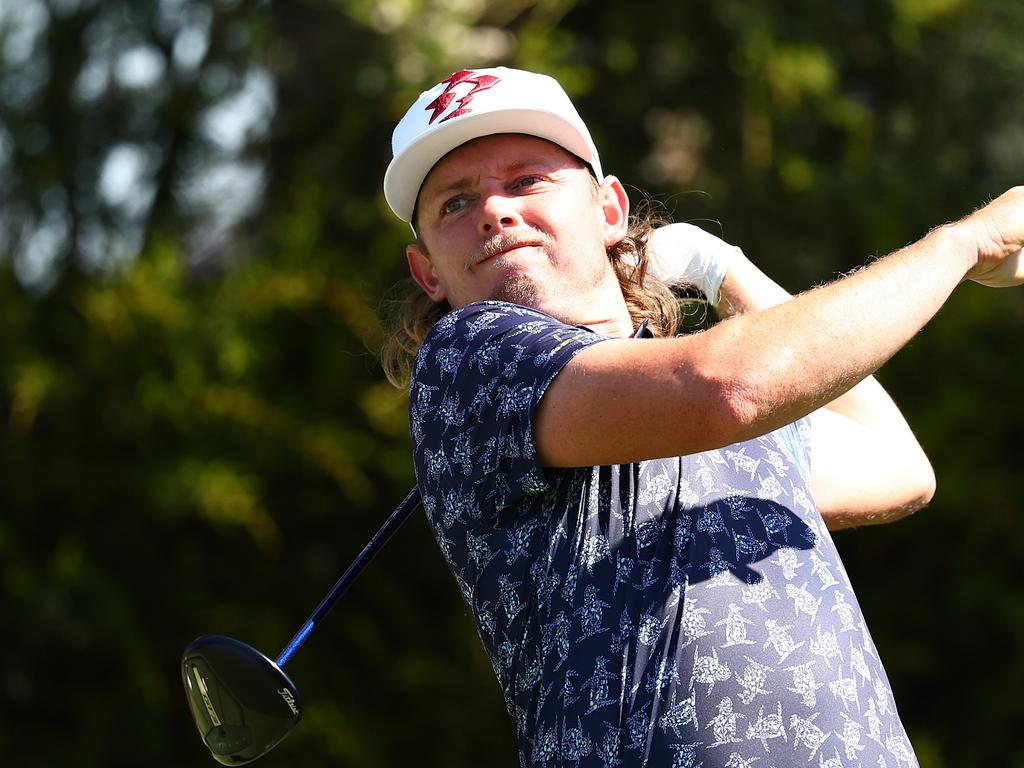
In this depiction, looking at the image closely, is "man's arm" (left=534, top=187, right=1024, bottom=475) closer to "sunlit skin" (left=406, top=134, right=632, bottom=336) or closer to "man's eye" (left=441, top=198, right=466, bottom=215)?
"sunlit skin" (left=406, top=134, right=632, bottom=336)

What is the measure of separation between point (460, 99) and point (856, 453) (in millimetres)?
910

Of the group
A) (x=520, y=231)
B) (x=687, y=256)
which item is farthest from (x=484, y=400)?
(x=687, y=256)

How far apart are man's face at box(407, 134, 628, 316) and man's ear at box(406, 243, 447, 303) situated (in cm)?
5

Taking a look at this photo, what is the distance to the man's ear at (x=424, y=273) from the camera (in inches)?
94.3

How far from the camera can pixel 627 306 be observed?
8.16ft

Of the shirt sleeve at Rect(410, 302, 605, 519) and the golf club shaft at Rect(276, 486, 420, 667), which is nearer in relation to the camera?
the shirt sleeve at Rect(410, 302, 605, 519)

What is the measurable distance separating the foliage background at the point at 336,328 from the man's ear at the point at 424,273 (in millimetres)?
3065

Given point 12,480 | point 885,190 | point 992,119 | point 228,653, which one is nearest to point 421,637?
point 12,480

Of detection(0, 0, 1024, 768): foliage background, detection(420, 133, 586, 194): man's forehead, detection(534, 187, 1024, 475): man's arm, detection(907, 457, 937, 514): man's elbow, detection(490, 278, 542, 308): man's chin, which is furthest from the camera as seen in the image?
detection(0, 0, 1024, 768): foliage background

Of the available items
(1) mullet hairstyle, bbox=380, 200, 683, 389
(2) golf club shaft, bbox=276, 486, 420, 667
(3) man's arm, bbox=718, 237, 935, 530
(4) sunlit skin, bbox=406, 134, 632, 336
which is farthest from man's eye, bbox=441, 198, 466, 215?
(3) man's arm, bbox=718, 237, 935, 530

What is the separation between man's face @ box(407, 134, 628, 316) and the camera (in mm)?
2129

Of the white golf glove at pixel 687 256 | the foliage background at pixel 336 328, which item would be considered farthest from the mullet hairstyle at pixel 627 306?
the foliage background at pixel 336 328

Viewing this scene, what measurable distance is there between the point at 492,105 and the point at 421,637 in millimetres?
3792

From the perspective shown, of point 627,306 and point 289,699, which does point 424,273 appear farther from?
point 289,699
